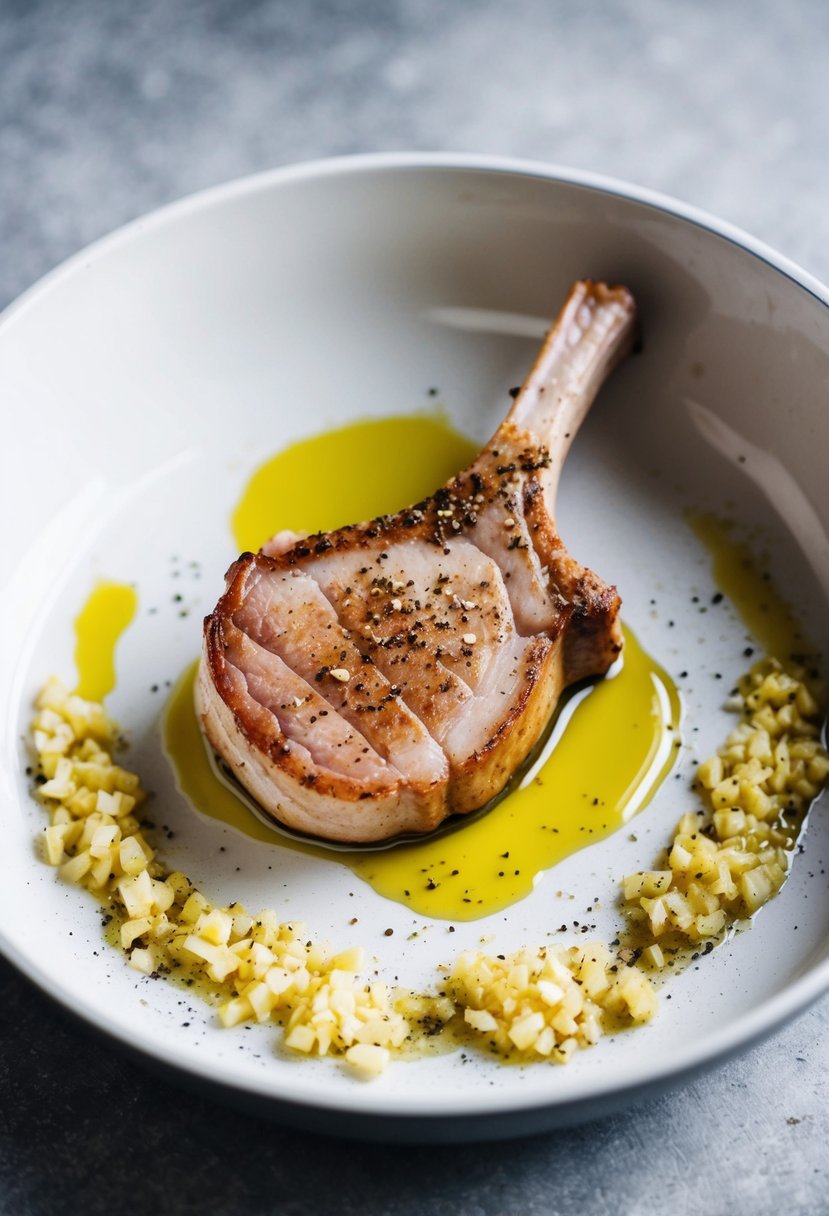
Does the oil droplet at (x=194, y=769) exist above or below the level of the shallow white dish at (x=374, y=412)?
below

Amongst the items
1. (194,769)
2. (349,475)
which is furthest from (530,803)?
(349,475)

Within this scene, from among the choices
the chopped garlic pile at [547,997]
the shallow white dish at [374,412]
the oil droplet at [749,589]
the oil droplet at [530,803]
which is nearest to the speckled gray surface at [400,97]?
the shallow white dish at [374,412]

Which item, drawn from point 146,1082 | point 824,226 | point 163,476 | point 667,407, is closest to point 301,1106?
point 146,1082

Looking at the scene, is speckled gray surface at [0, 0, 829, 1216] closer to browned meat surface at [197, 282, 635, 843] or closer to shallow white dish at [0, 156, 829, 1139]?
shallow white dish at [0, 156, 829, 1139]

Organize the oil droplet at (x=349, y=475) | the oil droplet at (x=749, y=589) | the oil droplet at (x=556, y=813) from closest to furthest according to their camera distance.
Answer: the oil droplet at (x=556, y=813) → the oil droplet at (x=749, y=589) → the oil droplet at (x=349, y=475)

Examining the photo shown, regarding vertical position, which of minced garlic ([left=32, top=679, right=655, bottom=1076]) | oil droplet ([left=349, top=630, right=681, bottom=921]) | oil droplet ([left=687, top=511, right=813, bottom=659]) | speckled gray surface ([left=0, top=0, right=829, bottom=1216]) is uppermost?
speckled gray surface ([left=0, top=0, right=829, bottom=1216])

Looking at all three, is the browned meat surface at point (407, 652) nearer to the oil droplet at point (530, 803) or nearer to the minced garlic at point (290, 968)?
the oil droplet at point (530, 803)

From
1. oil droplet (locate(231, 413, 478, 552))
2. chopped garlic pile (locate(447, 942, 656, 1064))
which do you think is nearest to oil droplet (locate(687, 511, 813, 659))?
oil droplet (locate(231, 413, 478, 552))
